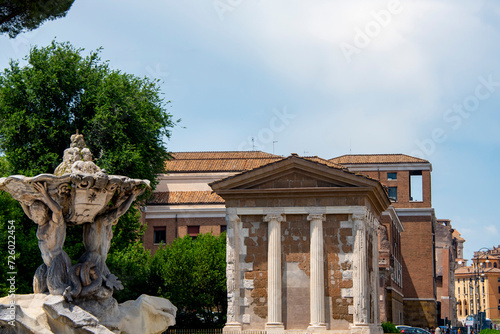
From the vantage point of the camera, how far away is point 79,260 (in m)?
14.1

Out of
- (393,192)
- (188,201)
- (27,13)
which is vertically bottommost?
(188,201)

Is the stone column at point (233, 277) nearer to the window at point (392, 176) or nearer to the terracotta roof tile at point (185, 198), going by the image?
the terracotta roof tile at point (185, 198)

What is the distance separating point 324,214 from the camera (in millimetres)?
32594

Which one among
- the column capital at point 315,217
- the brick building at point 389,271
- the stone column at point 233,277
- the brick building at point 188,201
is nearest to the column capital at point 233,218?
the stone column at point 233,277

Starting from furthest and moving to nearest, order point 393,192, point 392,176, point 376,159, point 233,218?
point 376,159 < point 392,176 < point 393,192 < point 233,218

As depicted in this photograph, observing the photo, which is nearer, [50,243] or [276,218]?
[50,243]

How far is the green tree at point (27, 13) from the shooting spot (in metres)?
22.8

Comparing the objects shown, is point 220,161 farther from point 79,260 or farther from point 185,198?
point 79,260

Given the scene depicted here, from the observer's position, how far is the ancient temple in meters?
32.1

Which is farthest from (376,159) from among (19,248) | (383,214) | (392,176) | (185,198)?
(19,248)

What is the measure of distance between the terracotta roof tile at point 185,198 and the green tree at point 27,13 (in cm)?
4052

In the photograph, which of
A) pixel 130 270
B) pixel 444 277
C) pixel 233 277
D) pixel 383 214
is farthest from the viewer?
pixel 444 277

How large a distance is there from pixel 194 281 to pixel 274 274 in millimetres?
10278

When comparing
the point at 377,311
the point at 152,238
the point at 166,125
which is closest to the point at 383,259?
the point at 152,238
